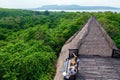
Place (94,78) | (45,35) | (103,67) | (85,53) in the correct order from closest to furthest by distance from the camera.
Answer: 1. (94,78)
2. (103,67)
3. (85,53)
4. (45,35)

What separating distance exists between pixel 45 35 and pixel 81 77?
18.9 metres

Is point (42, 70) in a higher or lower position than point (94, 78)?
lower

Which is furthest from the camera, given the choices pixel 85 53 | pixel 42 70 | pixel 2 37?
pixel 2 37

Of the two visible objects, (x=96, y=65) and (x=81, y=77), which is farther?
(x=96, y=65)

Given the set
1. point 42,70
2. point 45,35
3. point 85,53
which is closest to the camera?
point 85,53

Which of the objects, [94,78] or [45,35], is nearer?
[94,78]

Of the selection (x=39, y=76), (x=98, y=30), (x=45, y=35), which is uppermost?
(x=98, y=30)

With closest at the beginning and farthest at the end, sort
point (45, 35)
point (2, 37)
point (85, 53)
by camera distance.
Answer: point (85, 53) < point (45, 35) < point (2, 37)

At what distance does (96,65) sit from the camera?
598 inches

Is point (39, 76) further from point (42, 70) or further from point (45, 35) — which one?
point (45, 35)

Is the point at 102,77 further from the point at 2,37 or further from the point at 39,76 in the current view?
the point at 2,37

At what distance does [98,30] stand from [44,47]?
792 centimetres

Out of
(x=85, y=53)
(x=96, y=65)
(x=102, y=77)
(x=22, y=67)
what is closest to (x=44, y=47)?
(x=22, y=67)

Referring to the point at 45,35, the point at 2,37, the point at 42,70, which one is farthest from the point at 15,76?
the point at 2,37
